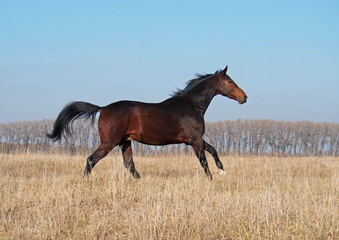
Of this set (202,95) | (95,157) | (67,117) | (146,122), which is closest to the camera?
(95,157)

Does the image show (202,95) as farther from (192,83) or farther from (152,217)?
(152,217)

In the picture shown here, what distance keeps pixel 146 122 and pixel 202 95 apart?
6.05 ft

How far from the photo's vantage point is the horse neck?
9.78 metres

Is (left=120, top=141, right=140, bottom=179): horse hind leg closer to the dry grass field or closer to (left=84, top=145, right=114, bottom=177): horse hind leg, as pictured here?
(left=84, top=145, right=114, bottom=177): horse hind leg

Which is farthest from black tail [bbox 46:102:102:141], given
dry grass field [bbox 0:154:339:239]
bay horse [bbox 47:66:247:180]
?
dry grass field [bbox 0:154:339:239]

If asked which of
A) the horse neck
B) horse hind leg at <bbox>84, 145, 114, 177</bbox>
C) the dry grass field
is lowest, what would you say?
the dry grass field

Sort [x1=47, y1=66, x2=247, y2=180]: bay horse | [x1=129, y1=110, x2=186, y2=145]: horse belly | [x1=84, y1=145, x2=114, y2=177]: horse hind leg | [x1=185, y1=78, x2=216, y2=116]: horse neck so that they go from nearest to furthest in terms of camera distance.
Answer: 1. [x1=84, y1=145, x2=114, y2=177]: horse hind leg
2. [x1=47, y1=66, x2=247, y2=180]: bay horse
3. [x1=129, y1=110, x2=186, y2=145]: horse belly
4. [x1=185, y1=78, x2=216, y2=116]: horse neck

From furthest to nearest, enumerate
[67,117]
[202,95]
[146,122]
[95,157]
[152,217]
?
[202,95], [67,117], [146,122], [95,157], [152,217]

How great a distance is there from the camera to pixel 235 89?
1030cm

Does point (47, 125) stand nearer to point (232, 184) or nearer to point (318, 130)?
point (318, 130)

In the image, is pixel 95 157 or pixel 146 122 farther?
pixel 146 122

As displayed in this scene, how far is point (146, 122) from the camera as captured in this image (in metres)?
8.91

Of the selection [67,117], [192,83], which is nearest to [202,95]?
[192,83]

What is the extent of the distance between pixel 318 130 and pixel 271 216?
5698 centimetres
